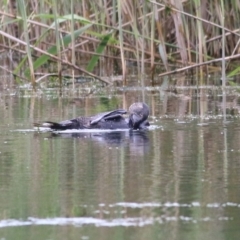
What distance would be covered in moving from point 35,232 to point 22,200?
24.9 inches

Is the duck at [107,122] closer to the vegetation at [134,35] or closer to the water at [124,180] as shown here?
the water at [124,180]

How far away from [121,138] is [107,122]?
1.85ft

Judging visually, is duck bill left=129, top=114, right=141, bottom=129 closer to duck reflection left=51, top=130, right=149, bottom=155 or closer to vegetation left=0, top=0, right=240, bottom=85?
duck reflection left=51, top=130, right=149, bottom=155

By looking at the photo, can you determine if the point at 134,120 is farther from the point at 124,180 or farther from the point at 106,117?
the point at 124,180

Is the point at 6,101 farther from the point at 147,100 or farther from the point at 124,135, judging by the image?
the point at 124,135

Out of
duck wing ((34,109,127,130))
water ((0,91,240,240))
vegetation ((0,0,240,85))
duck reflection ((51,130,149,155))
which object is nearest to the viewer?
water ((0,91,240,240))

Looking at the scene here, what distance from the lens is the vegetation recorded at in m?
11.3

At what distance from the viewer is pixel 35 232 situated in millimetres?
3545

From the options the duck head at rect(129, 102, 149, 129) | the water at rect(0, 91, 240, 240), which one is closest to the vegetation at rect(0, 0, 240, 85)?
the water at rect(0, 91, 240, 240)

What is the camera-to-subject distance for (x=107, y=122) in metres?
7.13

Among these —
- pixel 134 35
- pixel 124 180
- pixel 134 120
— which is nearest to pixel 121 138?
pixel 134 120

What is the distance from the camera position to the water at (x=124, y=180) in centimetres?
363

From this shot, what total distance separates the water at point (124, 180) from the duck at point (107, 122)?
0.32 feet

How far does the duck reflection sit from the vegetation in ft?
13.2
